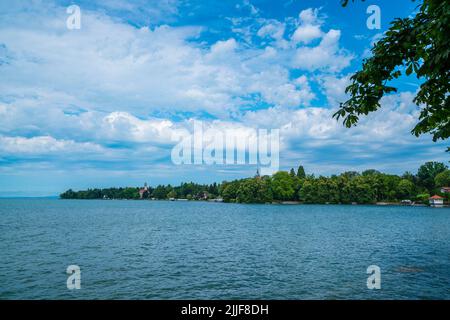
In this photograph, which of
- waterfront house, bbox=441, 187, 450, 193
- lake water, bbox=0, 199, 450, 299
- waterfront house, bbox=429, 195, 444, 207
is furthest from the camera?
waterfront house, bbox=441, 187, 450, 193

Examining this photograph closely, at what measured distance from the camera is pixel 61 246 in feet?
123

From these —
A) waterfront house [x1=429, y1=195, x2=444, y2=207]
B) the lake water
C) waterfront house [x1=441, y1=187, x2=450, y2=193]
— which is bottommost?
waterfront house [x1=429, y1=195, x2=444, y2=207]

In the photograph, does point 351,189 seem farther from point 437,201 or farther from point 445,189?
point 445,189

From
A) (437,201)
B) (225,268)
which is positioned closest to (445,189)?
(437,201)

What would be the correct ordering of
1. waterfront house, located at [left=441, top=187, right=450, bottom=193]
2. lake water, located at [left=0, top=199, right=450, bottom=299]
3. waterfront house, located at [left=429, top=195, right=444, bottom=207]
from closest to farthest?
→ lake water, located at [left=0, top=199, right=450, bottom=299]
waterfront house, located at [left=429, top=195, right=444, bottom=207]
waterfront house, located at [left=441, top=187, right=450, bottom=193]

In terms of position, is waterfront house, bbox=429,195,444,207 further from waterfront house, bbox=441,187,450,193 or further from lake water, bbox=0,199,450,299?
lake water, bbox=0,199,450,299

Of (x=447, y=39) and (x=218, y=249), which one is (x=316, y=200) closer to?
(x=218, y=249)

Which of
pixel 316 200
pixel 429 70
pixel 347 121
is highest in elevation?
pixel 429 70

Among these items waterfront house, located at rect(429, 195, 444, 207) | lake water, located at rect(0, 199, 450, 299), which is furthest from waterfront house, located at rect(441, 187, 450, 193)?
lake water, located at rect(0, 199, 450, 299)

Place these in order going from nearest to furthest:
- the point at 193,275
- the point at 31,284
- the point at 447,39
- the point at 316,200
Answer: the point at 447,39
the point at 31,284
the point at 193,275
the point at 316,200

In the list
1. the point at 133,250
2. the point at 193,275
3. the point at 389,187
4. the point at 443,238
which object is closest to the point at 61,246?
the point at 133,250

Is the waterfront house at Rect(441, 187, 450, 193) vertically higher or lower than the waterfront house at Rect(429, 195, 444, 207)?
higher

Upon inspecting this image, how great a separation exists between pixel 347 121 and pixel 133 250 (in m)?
31.1

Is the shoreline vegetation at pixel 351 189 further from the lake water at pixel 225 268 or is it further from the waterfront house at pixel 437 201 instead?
the lake water at pixel 225 268
